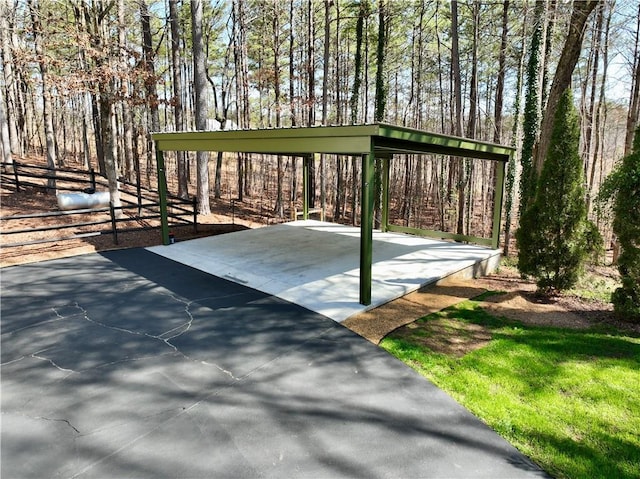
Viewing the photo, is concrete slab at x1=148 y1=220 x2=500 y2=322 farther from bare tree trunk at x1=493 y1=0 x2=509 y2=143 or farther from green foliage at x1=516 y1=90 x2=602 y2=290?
bare tree trunk at x1=493 y1=0 x2=509 y2=143

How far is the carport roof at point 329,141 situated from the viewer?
4641 mm

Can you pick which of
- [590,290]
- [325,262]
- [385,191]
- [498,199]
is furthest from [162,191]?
[590,290]

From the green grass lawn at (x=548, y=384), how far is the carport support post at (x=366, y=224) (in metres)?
0.76

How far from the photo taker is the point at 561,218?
5.73 metres

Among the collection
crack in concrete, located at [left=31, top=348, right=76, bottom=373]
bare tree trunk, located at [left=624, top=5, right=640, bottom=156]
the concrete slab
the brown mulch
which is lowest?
the brown mulch

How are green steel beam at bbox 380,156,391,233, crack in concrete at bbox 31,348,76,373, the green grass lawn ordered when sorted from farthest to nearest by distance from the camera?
green steel beam at bbox 380,156,391,233 → crack in concrete at bbox 31,348,76,373 → the green grass lawn

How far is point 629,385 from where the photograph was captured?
3.44 m

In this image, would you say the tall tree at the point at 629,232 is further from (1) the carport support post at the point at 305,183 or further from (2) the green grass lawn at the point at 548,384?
(1) the carport support post at the point at 305,183

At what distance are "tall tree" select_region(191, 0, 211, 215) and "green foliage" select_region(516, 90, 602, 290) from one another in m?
8.71

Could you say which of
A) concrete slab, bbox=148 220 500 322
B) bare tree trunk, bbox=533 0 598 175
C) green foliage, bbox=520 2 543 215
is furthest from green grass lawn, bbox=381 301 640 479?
green foliage, bbox=520 2 543 215

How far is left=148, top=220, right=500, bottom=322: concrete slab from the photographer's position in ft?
18.2

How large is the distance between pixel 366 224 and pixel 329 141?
116 centimetres

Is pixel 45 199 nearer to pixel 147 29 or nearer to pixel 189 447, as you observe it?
pixel 147 29

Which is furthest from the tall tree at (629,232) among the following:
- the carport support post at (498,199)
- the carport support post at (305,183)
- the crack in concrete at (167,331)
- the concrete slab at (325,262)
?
the carport support post at (305,183)
